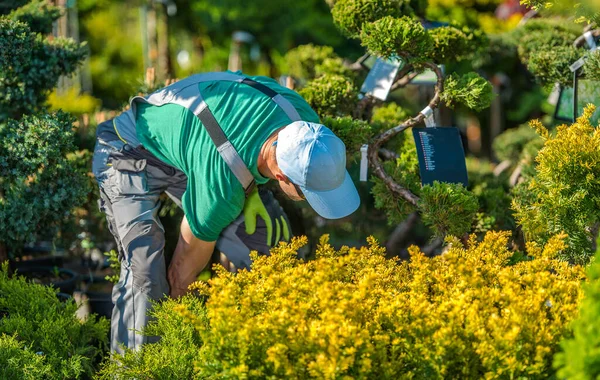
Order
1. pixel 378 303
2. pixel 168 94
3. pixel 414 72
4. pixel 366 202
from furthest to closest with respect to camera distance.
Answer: pixel 366 202
pixel 414 72
pixel 168 94
pixel 378 303

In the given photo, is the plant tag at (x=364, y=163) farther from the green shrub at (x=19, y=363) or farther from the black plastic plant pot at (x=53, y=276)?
the black plastic plant pot at (x=53, y=276)

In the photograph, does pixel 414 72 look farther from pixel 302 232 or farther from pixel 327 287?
pixel 327 287

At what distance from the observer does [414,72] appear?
12.8 ft

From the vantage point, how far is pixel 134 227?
3.05 metres

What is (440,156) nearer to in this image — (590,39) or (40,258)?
(590,39)

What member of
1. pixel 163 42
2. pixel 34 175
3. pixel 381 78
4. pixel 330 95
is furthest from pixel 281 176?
pixel 163 42

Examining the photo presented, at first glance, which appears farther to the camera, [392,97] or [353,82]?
[392,97]

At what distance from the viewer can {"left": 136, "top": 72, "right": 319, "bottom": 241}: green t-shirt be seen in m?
2.75

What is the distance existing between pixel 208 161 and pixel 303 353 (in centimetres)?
93

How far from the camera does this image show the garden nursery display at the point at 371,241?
2.22m

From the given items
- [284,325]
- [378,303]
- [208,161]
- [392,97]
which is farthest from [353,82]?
[392,97]

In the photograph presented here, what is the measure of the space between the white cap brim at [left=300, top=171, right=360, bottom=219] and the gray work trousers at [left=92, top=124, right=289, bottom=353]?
2.48ft

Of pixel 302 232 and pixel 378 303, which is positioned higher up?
pixel 378 303

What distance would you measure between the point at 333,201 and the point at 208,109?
0.65m
